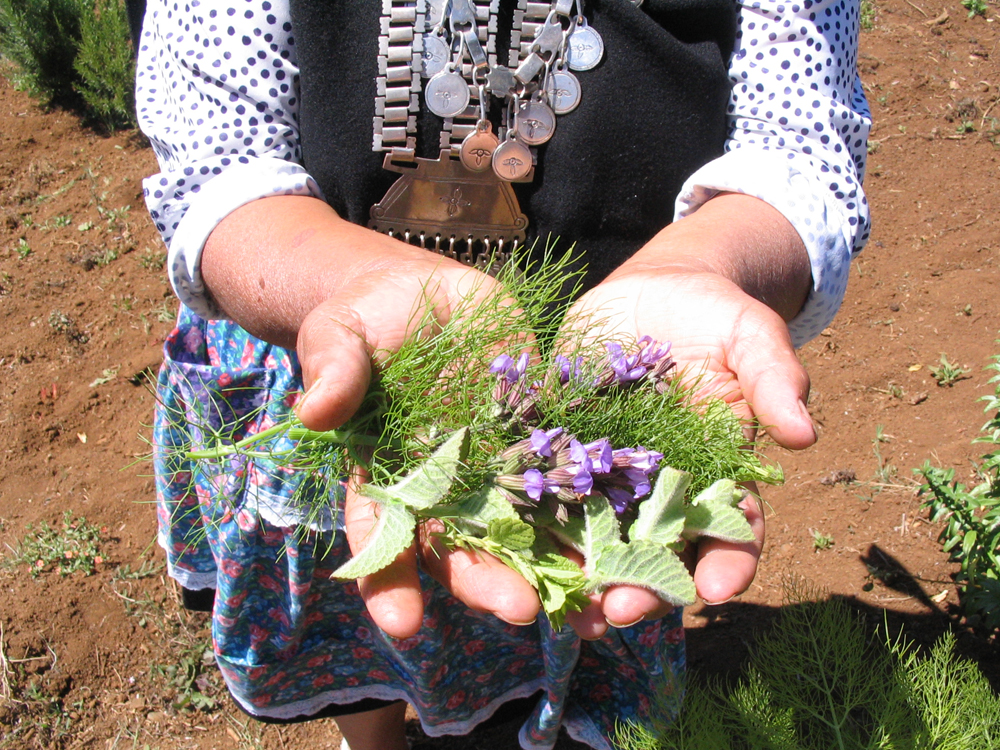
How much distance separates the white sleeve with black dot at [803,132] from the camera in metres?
1.79

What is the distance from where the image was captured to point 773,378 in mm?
1441

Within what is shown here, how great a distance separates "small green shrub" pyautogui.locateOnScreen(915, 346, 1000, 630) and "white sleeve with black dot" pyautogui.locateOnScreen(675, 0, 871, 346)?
1.06m

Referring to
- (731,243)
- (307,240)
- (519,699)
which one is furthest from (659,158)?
(519,699)

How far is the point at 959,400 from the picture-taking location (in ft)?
11.5

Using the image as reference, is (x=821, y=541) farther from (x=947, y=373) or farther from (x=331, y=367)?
(x=331, y=367)

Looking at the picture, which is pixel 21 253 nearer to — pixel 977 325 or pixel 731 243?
pixel 731 243

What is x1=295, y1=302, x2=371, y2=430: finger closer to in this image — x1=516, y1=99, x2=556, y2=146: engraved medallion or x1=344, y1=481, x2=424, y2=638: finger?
x1=344, y1=481, x2=424, y2=638: finger

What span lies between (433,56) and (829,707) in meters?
1.79

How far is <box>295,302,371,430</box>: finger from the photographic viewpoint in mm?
1248

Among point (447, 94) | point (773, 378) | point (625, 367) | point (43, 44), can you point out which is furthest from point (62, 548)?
point (43, 44)

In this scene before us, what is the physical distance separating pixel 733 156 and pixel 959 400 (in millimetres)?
2238

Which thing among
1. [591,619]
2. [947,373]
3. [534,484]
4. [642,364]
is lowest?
[947,373]

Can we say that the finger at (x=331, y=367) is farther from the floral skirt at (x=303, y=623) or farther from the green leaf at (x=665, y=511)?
the green leaf at (x=665, y=511)

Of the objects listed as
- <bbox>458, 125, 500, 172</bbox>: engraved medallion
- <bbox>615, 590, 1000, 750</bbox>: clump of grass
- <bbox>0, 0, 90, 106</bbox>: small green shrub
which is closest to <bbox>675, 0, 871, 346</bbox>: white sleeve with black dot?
<bbox>458, 125, 500, 172</bbox>: engraved medallion
